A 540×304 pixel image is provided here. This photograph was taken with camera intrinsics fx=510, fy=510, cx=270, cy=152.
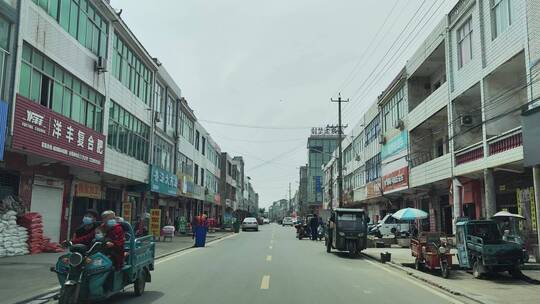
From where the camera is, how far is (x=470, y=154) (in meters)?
24.5

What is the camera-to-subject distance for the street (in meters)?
10.5

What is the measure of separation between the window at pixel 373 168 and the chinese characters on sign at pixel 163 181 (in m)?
18.1

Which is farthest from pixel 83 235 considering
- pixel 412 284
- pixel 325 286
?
pixel 412 284

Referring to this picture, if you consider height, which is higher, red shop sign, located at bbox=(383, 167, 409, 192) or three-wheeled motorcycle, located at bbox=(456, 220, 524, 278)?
red shop sign, located at bbox=(383, 167, 409, 192)

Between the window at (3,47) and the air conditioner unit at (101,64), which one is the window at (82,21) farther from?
the window at (3,47)

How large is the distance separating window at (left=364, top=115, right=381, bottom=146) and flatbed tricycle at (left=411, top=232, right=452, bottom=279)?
29487mm

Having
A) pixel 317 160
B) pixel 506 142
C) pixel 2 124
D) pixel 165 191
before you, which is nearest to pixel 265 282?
pixel 2 124

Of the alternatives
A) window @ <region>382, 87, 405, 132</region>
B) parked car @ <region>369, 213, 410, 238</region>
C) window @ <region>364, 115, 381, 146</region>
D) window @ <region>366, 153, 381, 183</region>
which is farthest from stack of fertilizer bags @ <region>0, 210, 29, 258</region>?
window @ <region>364, 115, 381, 146</region>

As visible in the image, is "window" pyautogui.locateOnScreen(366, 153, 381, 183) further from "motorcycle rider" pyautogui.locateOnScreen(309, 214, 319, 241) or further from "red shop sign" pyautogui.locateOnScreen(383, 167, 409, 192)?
"motorcycle rider" pyautogui.locateOnScreen(309, 214, 319, 241)

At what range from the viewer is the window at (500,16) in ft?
67.4

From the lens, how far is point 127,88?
2908 centimetres

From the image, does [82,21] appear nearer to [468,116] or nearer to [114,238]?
[114,238]

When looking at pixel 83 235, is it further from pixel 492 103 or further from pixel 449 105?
pixel 449 105

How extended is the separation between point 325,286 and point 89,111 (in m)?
15.5
